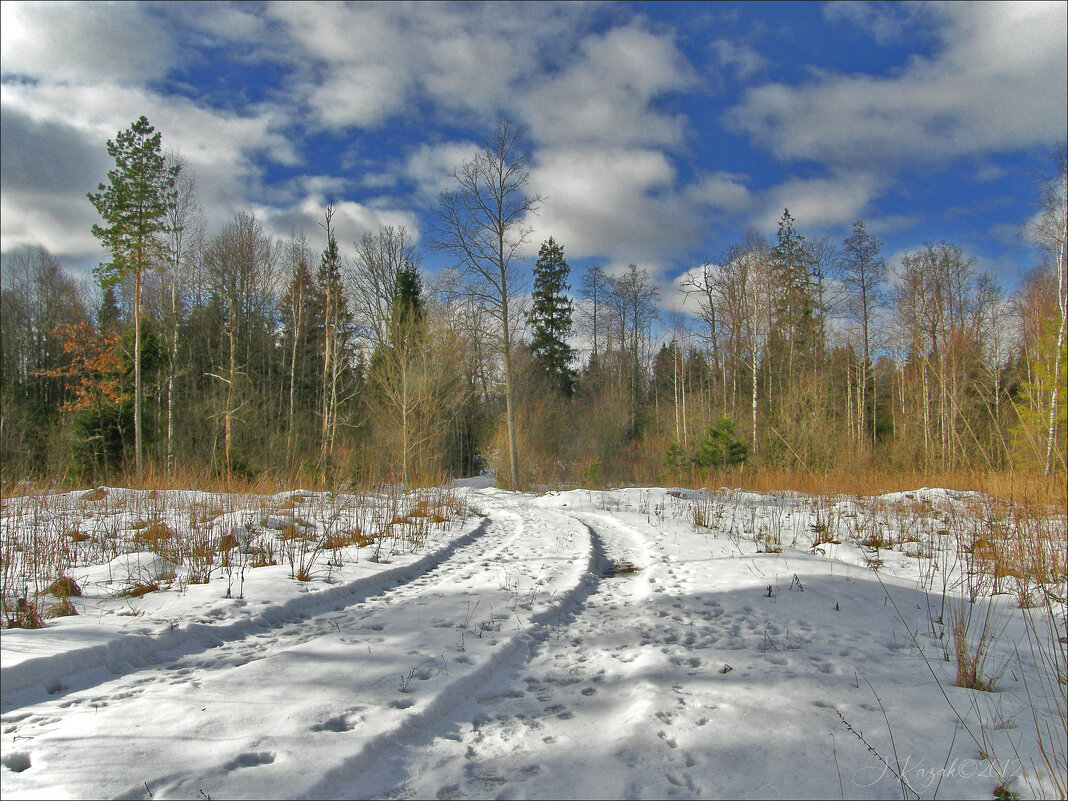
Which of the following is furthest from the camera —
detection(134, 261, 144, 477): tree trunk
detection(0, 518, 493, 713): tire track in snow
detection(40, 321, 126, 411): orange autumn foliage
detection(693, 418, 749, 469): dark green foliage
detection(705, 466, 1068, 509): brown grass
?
detection(40, 321, 126, 411): orange autumn foliage

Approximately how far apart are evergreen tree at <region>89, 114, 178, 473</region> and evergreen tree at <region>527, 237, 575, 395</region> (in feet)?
69.6

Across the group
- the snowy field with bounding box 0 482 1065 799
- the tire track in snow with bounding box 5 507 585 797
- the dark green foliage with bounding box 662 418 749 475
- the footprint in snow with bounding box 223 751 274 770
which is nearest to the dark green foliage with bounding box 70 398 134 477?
the snowy field with bounding box 0 482 1065 799

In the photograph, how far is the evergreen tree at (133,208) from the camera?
20.3 meters

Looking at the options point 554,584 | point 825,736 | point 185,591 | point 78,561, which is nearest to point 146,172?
point 78,561

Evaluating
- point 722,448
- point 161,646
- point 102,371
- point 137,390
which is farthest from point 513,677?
point 102,371

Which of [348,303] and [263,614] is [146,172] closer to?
[348,303]

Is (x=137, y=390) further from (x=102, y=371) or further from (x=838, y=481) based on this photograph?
(x=838, y=481)

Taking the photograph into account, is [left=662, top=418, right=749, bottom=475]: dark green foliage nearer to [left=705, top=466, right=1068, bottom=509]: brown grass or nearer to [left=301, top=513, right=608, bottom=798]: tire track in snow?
[left=705, top=466, right=1068, bottom=509]: brown grass

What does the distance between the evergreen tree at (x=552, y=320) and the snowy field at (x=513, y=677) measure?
2966 cm

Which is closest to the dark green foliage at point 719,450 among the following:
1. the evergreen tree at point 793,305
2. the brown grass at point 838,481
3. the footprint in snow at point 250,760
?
the brown grass at point 838,481

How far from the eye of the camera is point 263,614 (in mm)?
4066

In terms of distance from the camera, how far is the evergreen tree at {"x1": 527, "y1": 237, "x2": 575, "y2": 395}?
35938mm

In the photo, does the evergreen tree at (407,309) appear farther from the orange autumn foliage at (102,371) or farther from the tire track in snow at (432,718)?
the tire track in snow at (432,718)

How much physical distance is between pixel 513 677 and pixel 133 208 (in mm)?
25318
